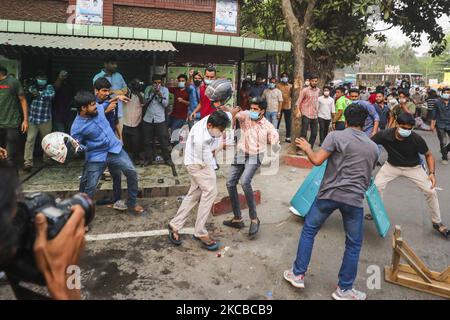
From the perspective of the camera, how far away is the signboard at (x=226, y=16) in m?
9.60

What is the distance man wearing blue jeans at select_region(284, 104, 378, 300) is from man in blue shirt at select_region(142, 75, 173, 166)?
4.13 metres

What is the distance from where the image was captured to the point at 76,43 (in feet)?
21.8

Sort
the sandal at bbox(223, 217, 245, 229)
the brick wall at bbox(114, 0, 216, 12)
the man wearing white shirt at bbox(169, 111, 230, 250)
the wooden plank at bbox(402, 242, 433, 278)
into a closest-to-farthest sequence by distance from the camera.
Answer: the wooden plank at bbox(402, 242, 433, 278)
the man wearing white shirt at bbox(169, 111, 230, 250)
the sandal at bbox(223, 217, 245, 229)
the brick wall at bbox(114, 0, 216, 12)

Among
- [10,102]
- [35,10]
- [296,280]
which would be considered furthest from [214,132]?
[35,10]

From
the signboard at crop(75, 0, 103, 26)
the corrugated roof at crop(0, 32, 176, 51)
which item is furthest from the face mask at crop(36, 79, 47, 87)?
the signboard at crop(75, 0, 103, 26)

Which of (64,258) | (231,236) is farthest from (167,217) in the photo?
(64,258)

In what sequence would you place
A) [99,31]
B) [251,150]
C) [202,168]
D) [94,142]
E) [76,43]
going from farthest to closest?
[99,31], [76,43], [251,150], [94,142], [202,168]

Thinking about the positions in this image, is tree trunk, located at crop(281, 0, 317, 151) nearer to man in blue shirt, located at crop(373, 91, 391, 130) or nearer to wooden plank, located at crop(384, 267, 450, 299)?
man in blue shirt, located at crop(373, 91, 391, 130)

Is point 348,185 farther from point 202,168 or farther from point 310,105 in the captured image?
point 310,105

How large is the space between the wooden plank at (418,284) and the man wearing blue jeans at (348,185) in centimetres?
50

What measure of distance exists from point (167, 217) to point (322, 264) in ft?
6.90

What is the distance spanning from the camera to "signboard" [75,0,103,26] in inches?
342

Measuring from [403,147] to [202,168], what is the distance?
2.46m
